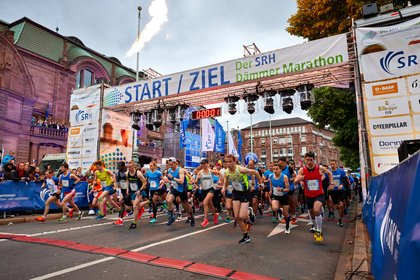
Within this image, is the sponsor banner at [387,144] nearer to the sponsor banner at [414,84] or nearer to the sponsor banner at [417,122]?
the sponsor banner at [417,122]

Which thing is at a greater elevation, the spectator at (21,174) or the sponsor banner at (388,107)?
the sponsor banner at (388,107)

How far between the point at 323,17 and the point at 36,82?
23.6 m

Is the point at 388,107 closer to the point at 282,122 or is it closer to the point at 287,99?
the point at 287,99

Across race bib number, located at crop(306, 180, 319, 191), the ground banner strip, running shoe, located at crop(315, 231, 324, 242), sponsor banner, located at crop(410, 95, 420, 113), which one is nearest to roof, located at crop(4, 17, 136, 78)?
the ground banner strip

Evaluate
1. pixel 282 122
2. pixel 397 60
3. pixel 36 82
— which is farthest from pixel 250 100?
pixel 282 122

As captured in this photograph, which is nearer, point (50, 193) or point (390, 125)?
point (390, 125)

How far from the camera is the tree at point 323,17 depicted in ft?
42.5

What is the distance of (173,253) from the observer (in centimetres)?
525

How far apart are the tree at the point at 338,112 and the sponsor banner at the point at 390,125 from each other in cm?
768

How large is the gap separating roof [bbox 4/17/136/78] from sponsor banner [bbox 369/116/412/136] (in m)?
26.8

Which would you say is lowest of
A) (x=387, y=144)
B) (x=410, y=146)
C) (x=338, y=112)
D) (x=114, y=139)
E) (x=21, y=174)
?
(x=21, y=174)

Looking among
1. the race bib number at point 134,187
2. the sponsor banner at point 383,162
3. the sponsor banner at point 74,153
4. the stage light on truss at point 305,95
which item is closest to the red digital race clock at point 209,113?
the stage light on truss at point 305,95

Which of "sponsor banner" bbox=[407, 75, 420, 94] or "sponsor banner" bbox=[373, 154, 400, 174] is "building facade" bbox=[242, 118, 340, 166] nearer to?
"sponsor banner" bbox=[373, 154, 400, 174]

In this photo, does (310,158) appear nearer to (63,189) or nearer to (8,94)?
(63,189)
